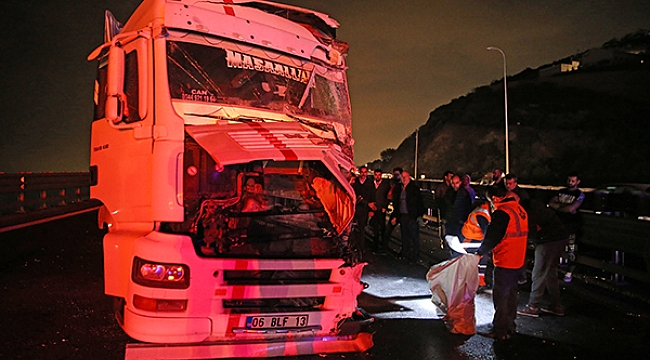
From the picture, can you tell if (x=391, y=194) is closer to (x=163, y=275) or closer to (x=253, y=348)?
(x=253, y=348)

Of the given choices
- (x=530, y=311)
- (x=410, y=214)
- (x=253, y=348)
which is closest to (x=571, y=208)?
(x=530, y=311)

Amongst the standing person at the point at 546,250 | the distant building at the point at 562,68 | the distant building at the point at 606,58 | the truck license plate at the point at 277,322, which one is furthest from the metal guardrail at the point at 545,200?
the distant building at the point at 562,68

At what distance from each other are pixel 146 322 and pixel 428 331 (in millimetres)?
3087

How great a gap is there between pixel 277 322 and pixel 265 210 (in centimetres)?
133

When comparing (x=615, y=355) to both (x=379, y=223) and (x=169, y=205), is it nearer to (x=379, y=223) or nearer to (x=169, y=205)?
(x=169, y=205)

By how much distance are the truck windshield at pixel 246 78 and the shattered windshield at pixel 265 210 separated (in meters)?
0.60

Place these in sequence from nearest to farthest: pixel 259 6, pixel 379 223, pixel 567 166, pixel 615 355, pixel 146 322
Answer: pixel 146 322 < pixel 615 355 < pixel 259 6 < pixel 379 223 < pixel 567 166

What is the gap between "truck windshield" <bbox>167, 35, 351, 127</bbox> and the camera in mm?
4762

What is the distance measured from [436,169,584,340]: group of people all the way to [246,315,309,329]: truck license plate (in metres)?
2.25

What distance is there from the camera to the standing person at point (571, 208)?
770 centimetres

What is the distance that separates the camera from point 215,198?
15.9 ft

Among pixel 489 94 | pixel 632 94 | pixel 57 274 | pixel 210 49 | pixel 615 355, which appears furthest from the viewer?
pixel 489 94

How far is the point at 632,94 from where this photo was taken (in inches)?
2232

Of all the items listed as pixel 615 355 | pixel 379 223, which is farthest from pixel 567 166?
pixel 615 355
